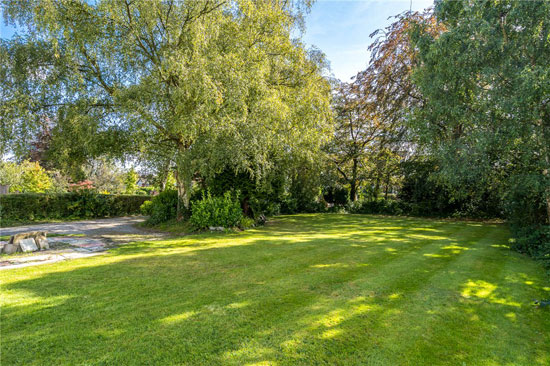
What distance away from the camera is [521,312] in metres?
3.57

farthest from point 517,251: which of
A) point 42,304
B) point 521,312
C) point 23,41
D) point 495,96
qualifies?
point 23,41

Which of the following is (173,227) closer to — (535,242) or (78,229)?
(78,229)

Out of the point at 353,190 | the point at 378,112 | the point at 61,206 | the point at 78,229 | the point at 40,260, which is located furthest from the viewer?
the point at 353,190

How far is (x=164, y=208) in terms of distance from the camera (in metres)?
12.1

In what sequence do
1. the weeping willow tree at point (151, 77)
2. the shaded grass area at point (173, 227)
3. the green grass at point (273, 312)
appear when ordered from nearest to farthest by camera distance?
1. the green grass at point (273, 312)
2. the weeping willow tree at point (151, 77)
3. the shaded grass area at point (173, 227)

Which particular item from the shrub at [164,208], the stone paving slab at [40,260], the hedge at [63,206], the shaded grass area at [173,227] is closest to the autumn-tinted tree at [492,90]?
the shaded grass area at [173,227]

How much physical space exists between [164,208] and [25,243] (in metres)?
5.85

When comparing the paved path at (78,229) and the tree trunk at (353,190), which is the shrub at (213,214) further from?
the tree trunk at (353,190)

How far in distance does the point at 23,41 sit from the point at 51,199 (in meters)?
7.70

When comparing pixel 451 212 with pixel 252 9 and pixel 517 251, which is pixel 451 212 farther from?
pixel 252 9

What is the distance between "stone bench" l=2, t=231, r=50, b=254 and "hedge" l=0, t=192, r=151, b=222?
324 inches

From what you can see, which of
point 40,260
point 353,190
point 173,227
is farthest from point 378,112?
point 40,260

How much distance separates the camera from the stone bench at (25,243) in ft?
20.0

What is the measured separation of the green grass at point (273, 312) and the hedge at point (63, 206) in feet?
34.4
